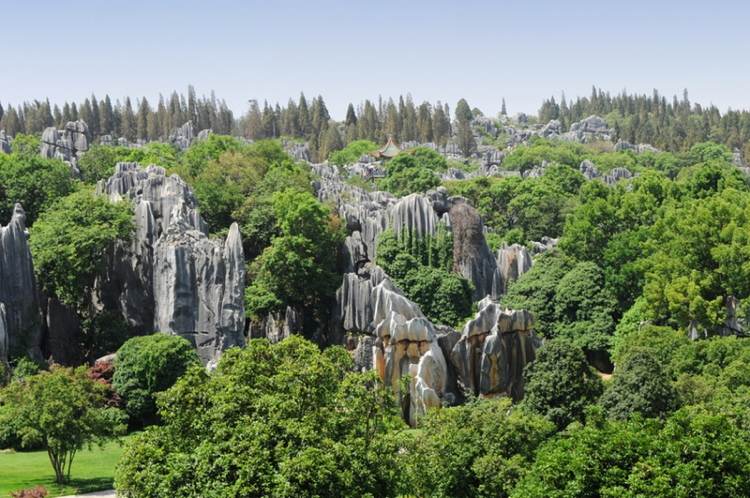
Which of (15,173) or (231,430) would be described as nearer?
(231,430)

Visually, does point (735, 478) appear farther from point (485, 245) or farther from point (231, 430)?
point (485, 245)

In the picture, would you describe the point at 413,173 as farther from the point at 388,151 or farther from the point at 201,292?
the point at 201,292

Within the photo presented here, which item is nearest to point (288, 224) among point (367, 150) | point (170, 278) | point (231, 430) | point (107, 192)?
point (170, 278)

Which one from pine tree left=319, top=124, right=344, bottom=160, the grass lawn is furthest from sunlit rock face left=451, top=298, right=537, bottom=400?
pine tree left=319, top=124, right=344, bottom=160

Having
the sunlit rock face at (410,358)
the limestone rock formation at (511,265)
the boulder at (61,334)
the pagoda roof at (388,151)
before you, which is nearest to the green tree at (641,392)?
the sunlit rock face at (410,358)

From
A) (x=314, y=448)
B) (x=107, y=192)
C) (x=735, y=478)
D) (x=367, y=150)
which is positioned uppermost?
(x=367, y=150)
